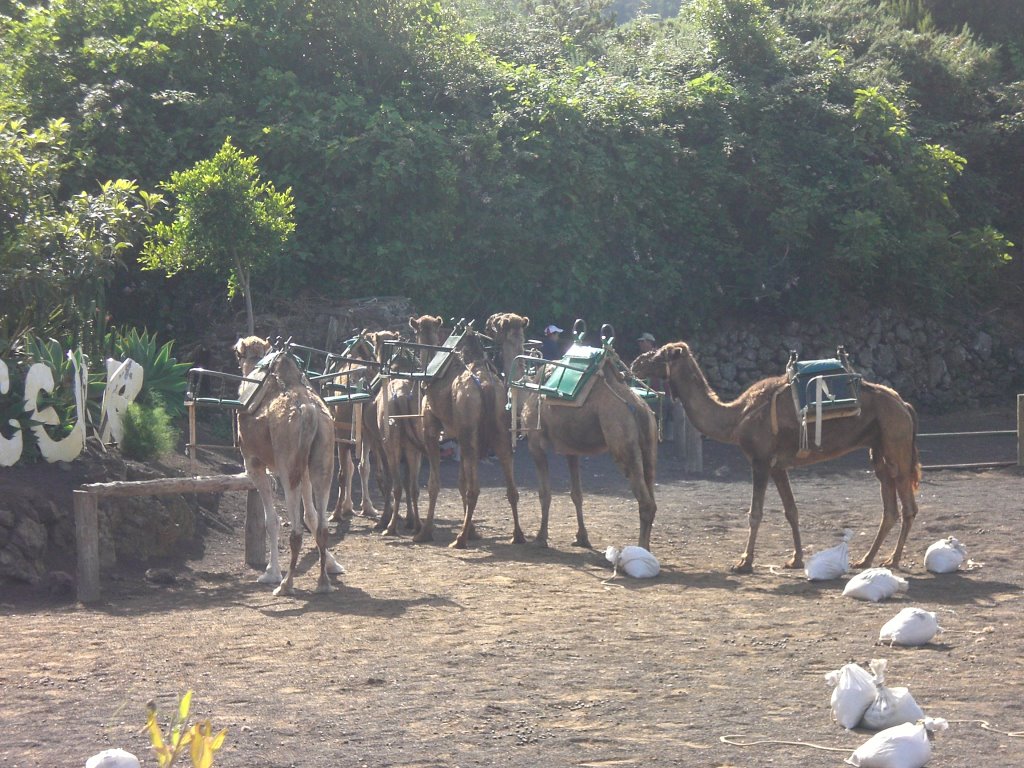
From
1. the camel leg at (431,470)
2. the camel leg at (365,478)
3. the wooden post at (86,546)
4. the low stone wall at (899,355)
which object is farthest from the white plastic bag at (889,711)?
the low stone wall at (899,355)

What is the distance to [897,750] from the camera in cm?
507

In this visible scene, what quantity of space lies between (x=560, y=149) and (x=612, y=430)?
11301 millimetres

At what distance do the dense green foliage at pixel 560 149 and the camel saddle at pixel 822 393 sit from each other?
1039 cm

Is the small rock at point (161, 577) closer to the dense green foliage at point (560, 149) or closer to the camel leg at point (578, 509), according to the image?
the camel leg at point (578, 509)

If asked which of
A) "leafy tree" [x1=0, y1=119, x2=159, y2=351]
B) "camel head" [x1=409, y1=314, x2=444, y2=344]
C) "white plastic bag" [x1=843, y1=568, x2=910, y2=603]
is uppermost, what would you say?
"leafy tree" [x1=0, y1=119, x2=159, y2=351]

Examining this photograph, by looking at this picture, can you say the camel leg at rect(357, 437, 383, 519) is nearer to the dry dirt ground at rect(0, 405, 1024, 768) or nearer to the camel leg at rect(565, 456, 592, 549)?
the dry dirt ground at rect(0, 405, 1024, 768)

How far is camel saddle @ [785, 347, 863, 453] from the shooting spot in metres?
10.0

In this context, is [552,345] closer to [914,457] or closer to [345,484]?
[345,484]

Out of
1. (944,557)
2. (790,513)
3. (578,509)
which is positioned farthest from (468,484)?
(944,557)

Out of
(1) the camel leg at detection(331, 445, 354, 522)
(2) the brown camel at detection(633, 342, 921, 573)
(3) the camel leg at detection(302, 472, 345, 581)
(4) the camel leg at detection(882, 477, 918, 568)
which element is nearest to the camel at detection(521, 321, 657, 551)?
(2) the brown camel at detection(633, 342, 921, 573)

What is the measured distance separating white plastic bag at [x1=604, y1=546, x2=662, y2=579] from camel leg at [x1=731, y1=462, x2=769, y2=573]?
73 cm

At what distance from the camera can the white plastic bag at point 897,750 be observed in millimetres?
5066

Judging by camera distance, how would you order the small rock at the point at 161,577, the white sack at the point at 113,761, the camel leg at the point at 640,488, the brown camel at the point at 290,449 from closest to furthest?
the white sack at the point at 113,761 < the brown camel at the point at 290,449 < the small rock at the point at 161,577 < the camel leg at the point at 640,488

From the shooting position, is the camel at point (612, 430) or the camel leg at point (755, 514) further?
the camel at point (612, 430)
